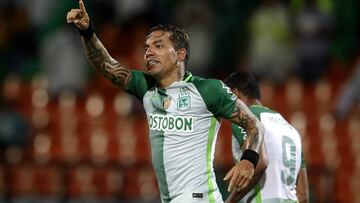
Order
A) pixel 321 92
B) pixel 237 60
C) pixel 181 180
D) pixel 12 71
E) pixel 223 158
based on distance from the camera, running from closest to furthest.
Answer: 1. pixel 181 180
2. pixel 223 158
3. pixel 321 92
4. pixel 237 60
5. pixel 12 71

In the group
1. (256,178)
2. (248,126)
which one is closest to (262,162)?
(256,178)

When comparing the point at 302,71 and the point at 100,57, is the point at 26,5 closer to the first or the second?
the point at 302,71

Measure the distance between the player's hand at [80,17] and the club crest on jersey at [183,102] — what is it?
0.78 m

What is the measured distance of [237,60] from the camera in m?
16.3

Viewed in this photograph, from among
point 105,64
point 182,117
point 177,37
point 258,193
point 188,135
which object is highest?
point 177,37

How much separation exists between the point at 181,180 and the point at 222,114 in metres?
0.50

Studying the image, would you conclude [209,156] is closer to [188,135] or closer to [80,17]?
[188,135]

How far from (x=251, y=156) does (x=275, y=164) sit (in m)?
0.82

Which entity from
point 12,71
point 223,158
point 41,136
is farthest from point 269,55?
point 12,71

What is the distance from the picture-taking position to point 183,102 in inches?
281

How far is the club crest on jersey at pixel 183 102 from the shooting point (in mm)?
7113

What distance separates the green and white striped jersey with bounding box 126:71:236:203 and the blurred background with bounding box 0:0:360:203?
5.65m

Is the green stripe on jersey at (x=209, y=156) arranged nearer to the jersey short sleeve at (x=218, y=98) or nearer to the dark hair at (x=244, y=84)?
the jersey short sleeve at (x=218, y=98)

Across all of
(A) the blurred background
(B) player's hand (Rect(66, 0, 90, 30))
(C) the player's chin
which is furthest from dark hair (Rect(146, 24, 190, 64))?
(A) the blurred background
